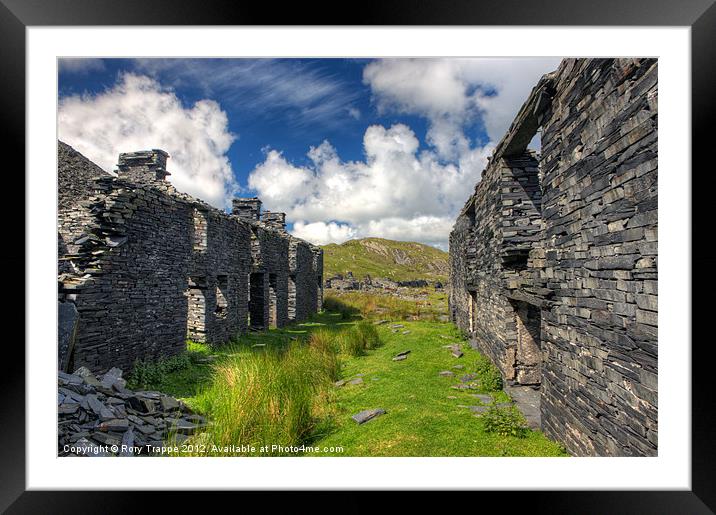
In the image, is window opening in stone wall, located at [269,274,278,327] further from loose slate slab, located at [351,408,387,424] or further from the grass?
loose slate slab, located at [351,408,387,424]

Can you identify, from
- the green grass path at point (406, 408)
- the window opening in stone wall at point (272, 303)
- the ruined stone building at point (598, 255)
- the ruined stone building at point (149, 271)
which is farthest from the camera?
the window opening in stone wall at point (272, 303)

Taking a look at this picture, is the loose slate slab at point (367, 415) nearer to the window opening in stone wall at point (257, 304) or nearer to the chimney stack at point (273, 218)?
the window opening in stone wall at point (257, 304)

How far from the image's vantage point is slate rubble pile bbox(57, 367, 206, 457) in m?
3.31

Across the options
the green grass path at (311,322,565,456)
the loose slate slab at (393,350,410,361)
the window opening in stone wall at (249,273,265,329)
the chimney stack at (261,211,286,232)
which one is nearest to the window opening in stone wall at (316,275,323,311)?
the chimney stack at (261,211,286,232)

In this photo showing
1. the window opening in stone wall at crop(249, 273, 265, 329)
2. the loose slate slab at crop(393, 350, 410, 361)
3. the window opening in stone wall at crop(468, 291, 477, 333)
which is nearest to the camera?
the loose slate slab at crop(393, 350, 410, 361)

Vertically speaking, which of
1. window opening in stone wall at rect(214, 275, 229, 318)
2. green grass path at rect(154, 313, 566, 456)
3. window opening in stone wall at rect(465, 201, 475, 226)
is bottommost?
green grass path at rect(154, 313, 566, 456)

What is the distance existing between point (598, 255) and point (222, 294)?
1101 cm

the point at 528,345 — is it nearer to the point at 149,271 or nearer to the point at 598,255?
the point at 598,255

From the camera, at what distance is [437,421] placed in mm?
4668

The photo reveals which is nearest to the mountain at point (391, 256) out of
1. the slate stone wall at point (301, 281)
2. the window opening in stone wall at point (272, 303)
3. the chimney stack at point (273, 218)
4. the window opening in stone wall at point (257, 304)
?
the slate stone wall at point (301, 281)

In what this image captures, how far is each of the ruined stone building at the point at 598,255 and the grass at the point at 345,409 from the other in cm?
107

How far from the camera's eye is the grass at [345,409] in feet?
12.8

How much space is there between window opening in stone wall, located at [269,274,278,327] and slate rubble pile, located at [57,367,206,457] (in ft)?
34.7
